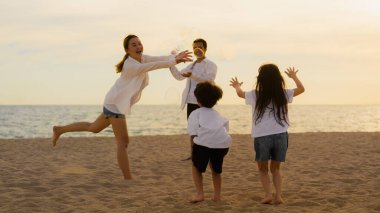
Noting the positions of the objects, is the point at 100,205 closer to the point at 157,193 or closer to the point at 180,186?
the point at 157,193

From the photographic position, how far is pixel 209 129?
16.4 feet

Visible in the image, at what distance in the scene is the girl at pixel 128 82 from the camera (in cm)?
623

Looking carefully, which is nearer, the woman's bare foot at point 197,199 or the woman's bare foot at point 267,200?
the woman's bare foot at point 267,200

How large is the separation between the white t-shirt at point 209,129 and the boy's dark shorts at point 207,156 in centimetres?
8

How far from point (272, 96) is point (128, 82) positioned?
226cm

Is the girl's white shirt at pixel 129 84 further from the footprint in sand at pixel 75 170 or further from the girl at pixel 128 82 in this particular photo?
the footprint in sand at pixel 75 170

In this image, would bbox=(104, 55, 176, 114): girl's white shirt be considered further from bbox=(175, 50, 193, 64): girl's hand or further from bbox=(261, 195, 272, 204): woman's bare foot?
bbox=(261, 195, 272, 204): woman's bare foot

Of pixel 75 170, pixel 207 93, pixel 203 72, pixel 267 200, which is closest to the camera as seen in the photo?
pixel 207 93

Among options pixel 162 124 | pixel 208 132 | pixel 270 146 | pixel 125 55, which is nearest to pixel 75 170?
pixel 125 55

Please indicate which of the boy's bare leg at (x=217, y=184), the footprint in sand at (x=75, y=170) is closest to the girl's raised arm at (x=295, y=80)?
the boy's bare leg at (x=217, y=184)

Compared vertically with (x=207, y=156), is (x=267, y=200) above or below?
below

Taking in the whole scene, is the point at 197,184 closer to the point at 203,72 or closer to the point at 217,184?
the point at 217,184

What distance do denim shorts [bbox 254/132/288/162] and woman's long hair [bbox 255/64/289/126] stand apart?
0.57ft

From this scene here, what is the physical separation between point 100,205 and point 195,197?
115 centimetres
